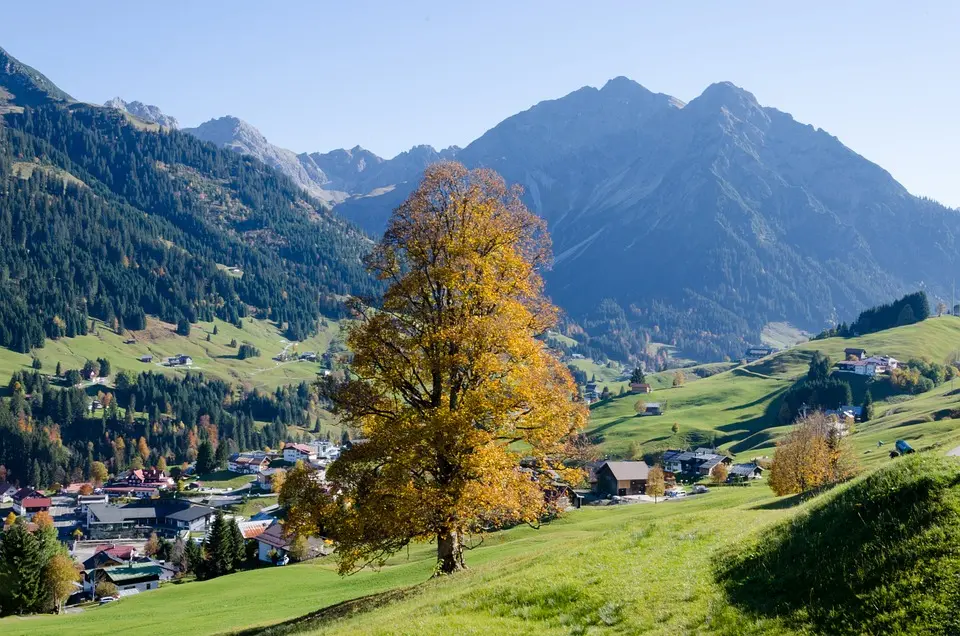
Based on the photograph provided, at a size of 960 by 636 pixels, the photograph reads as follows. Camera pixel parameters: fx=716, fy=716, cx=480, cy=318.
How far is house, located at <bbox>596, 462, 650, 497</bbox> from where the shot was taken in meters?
146

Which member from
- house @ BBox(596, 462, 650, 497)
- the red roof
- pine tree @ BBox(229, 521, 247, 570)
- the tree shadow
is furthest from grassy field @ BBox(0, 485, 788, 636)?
the red roof

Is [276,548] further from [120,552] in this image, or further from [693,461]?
[693,461]

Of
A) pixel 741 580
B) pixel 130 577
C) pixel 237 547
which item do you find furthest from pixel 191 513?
pixel 741 580

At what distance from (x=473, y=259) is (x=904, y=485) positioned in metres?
15.3

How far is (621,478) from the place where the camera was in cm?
14625

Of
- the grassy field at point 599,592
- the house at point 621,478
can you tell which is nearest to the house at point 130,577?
the house at point 621,478

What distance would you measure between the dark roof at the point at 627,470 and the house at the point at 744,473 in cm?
1723

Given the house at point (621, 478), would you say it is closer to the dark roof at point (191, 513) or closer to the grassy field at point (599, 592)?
the dark roof at point (191, 513)

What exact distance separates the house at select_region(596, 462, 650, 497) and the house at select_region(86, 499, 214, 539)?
10056 centimetres

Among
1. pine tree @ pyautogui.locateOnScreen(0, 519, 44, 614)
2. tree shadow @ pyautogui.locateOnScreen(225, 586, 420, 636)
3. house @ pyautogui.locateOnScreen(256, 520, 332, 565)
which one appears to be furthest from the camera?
house @ pyautogui.locateOnScreen(256, 520, 332, 565)

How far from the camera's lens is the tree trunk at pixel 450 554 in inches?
1055

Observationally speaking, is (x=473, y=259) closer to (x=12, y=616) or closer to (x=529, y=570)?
(x=529, y=570)

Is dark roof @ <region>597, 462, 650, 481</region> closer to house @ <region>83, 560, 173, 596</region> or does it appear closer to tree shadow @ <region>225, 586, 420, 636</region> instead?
house @ <region>83, 560, 173, 596</region>

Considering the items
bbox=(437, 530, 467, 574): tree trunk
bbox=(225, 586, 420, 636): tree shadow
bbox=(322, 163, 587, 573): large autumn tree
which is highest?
bbox=(322, 163, 587, 573): large autumn tree
